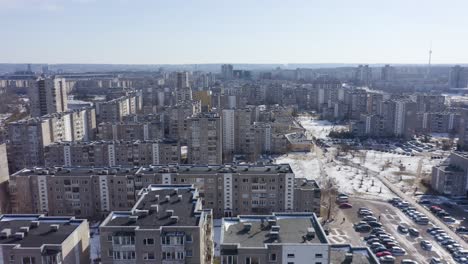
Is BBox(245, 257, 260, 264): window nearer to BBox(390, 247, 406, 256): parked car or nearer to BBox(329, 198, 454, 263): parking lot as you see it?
BBox(329, 198, 454, 263): parking lot

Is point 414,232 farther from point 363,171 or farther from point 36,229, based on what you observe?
point 36,229

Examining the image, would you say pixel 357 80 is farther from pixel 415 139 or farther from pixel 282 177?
pixel 282 177

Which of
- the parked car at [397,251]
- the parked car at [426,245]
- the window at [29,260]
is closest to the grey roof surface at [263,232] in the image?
the window at [29,260]

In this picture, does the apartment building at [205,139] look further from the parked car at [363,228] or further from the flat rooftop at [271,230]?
the flat rooftop at [271,230]

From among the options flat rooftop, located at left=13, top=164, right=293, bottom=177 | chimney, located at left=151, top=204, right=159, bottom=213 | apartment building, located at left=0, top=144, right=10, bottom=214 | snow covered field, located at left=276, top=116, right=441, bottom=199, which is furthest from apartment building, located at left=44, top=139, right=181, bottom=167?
chimney, located at left=151, top=204, right=159, bottom=213

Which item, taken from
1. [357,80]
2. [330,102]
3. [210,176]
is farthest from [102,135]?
[357,80]

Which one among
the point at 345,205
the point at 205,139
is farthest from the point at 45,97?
the point at 345,205

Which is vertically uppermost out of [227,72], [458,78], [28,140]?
[227,72]
